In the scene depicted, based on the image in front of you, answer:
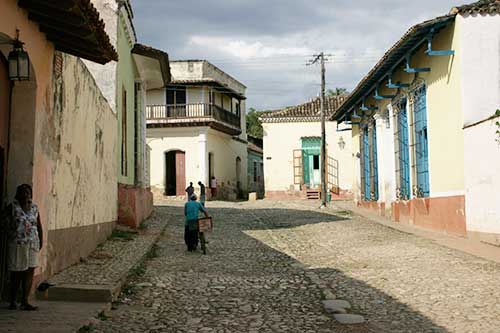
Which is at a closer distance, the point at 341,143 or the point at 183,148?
the point at 183,148

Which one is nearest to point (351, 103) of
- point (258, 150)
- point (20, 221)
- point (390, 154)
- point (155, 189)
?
point (390, 154)

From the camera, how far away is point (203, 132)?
1272 inches

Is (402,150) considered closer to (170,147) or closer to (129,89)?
(129,89)

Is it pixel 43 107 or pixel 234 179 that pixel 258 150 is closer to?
pixel 234 179

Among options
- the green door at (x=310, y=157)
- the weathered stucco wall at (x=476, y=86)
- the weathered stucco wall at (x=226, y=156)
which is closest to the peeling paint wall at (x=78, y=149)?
the weathered stucco wall at (x=476, y=86)

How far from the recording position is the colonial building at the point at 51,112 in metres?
6.40

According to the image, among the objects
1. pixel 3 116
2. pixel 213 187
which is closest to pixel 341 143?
pixel 213 187

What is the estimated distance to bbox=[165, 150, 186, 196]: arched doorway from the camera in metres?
32.5

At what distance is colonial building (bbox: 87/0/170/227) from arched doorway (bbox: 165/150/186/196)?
1197cm

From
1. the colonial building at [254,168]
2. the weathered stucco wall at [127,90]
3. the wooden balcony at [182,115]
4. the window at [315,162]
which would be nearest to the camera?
the weathered stucco wall at [127,90]

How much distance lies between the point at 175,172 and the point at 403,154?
17.5 m

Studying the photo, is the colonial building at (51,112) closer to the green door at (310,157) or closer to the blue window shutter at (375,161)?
the blue window shutter at (375,161)

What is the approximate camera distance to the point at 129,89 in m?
17.2

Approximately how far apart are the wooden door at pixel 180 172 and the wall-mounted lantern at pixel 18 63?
26065mm
